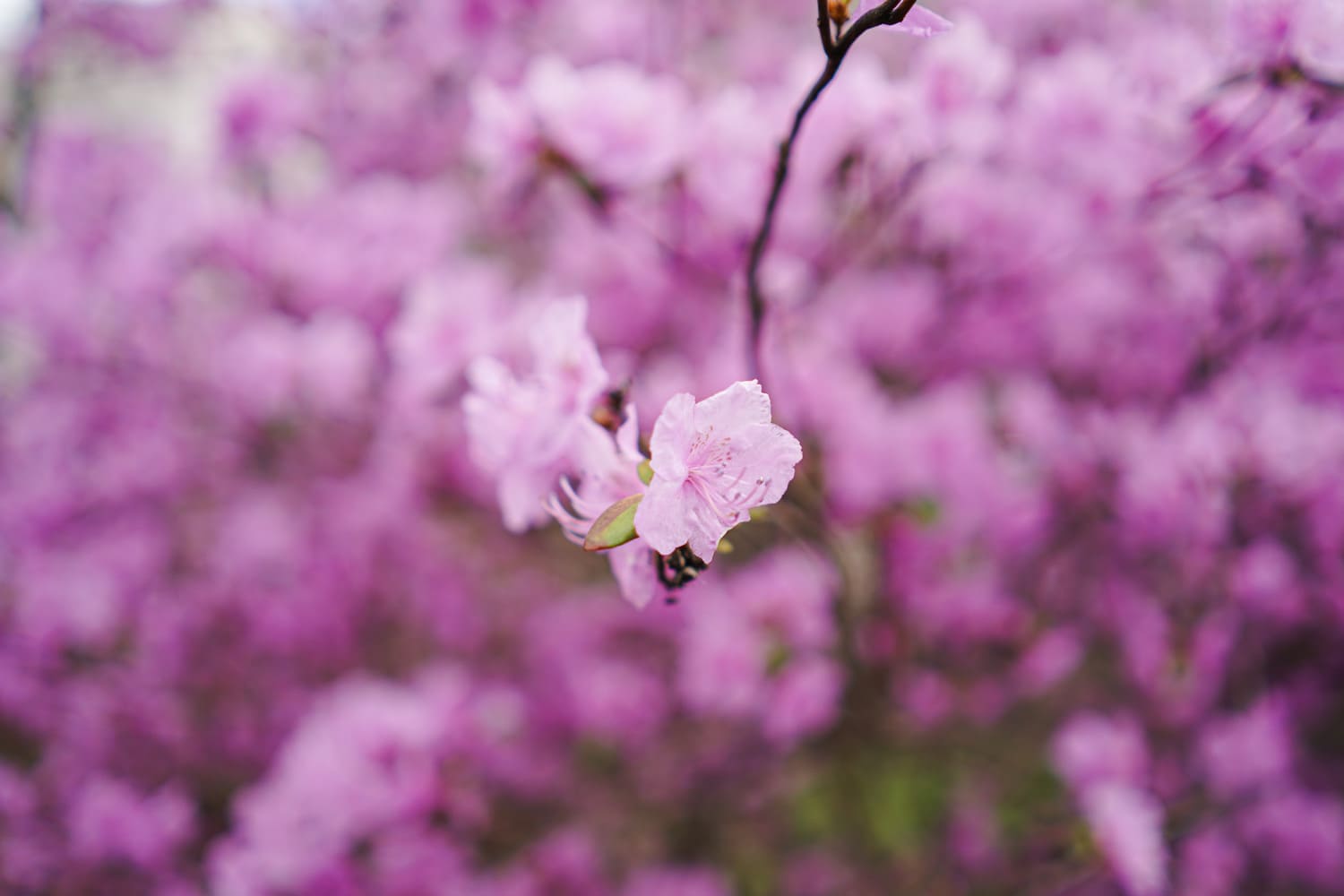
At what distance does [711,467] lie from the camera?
58cm

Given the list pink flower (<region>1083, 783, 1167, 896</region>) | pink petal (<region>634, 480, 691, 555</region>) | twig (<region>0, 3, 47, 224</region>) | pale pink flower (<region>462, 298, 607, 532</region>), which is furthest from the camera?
twig (<region>0, 3, 47, 224</region>)

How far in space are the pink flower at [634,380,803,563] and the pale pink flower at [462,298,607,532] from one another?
0.15m

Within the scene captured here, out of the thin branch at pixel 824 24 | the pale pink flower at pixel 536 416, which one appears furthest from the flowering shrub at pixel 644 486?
the thin branch at pixel 824 24

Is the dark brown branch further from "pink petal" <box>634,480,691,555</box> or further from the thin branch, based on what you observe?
"pink petal" <box>634,480,691,555</box>

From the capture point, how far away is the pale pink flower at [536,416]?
2.30 feet

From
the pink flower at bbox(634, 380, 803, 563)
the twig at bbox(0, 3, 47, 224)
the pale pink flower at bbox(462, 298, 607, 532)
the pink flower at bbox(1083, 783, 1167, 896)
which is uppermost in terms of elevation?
the twig at bbox(0, 3, 47, 224)

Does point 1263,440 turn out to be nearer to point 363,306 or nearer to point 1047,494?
point 1047,494

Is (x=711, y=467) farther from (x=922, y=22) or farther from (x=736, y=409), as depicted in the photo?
(x=922, y=22)

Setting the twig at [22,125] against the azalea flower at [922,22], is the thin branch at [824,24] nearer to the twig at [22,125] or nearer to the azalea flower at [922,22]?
the azalea flower at [922,22]

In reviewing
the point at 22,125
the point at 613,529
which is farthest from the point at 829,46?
the point at 22,125

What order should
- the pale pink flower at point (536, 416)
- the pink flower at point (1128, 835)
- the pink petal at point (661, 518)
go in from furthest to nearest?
the pink flower at point (1128, 835) → the pale pink flower at point (536, 416) → the pink petal at point (661, 518)

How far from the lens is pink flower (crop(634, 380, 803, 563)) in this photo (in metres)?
0.53

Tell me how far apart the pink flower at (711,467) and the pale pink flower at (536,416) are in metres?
0.15

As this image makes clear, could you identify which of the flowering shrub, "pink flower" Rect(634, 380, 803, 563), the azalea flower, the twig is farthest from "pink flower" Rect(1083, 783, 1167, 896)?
the twig
